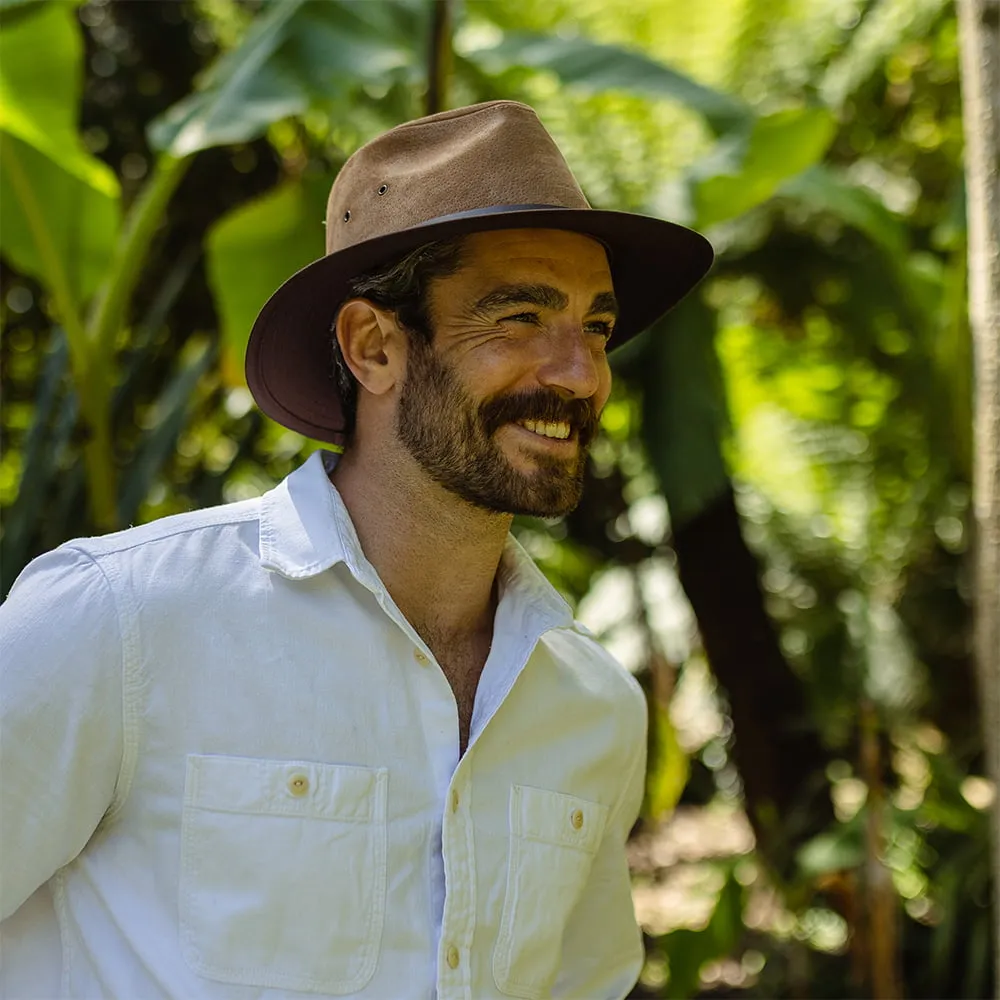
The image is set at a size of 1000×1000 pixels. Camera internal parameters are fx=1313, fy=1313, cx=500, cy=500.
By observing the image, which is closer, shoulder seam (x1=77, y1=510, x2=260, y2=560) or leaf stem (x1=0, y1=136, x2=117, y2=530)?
shoulder seam (x1=77, y1=510, x2=260, y2=560)

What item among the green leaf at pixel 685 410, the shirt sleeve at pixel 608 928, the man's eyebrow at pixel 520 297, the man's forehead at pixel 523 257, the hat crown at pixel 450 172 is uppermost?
the hat crown at pixel 450 172

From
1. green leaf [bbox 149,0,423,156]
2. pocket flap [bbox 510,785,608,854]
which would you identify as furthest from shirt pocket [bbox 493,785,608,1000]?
green leaf [bbox 149,0,423,156]

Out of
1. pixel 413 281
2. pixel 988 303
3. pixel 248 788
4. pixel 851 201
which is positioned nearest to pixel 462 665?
pixel 248 788

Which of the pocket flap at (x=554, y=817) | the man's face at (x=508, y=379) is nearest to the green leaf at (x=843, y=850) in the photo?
the pocket flap at (x=554, y=817)

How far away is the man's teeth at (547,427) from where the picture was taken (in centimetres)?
170

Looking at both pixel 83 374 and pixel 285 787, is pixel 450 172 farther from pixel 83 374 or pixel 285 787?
pixel 83 374

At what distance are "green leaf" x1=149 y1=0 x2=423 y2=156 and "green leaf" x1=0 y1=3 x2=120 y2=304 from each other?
586mm

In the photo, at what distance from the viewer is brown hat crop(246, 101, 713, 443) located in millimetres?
1692

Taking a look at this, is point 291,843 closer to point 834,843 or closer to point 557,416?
point 557,416

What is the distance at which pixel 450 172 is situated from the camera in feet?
5.60

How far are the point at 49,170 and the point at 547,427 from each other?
2.33m

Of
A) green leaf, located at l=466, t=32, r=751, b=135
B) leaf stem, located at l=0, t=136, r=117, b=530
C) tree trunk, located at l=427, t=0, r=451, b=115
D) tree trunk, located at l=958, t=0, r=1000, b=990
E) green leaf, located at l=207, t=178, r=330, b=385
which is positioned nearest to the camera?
tree trunk, located at l=958, t=0, r=1000, b=990

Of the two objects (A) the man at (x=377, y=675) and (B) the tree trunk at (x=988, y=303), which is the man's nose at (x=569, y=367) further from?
(B) the tree trunk at (x=988, y=303)

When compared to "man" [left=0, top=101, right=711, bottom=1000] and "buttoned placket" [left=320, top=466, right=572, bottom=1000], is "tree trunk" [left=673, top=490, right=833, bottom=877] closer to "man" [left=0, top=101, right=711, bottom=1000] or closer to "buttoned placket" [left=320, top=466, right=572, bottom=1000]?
"man" [left=0, top=101, right=711, bottom=1000]
